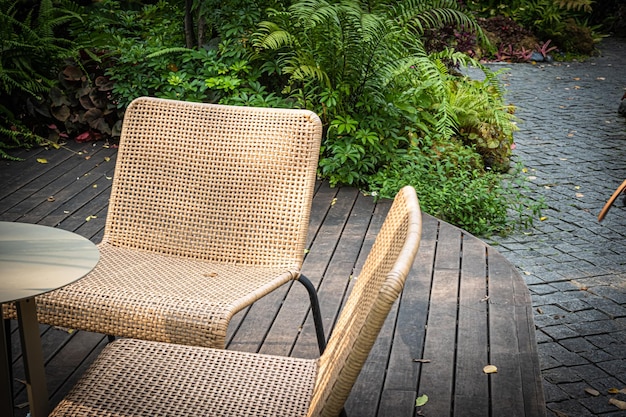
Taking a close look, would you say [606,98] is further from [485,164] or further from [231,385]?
[231,385]

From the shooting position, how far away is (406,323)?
10.2 feet

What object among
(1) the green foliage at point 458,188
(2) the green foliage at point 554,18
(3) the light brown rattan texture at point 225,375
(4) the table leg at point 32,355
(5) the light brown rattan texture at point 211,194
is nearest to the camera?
(3) the light brown rattan texture at point 225,375

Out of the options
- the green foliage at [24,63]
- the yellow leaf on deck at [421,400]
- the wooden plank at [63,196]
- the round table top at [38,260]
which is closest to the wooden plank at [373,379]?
the yellow leaf on deck at [421,400]

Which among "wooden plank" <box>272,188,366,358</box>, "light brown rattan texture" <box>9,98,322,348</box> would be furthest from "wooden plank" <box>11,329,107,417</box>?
"wooden plank" <box>272,188,366,358</box>

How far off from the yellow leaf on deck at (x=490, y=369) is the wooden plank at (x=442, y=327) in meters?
0.12

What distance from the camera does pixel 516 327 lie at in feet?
10.1

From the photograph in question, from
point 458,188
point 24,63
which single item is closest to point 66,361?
point 458,188

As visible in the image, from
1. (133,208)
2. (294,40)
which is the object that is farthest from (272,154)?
(294,40)

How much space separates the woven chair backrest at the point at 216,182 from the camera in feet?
8.60

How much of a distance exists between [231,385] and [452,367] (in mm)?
1195

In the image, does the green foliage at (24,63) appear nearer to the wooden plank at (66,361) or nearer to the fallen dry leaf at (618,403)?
the wooden plank at (66,361)

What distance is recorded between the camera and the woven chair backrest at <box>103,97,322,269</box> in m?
2.62

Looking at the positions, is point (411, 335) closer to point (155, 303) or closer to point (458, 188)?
point (155, 303)

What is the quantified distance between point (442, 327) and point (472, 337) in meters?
0.13
